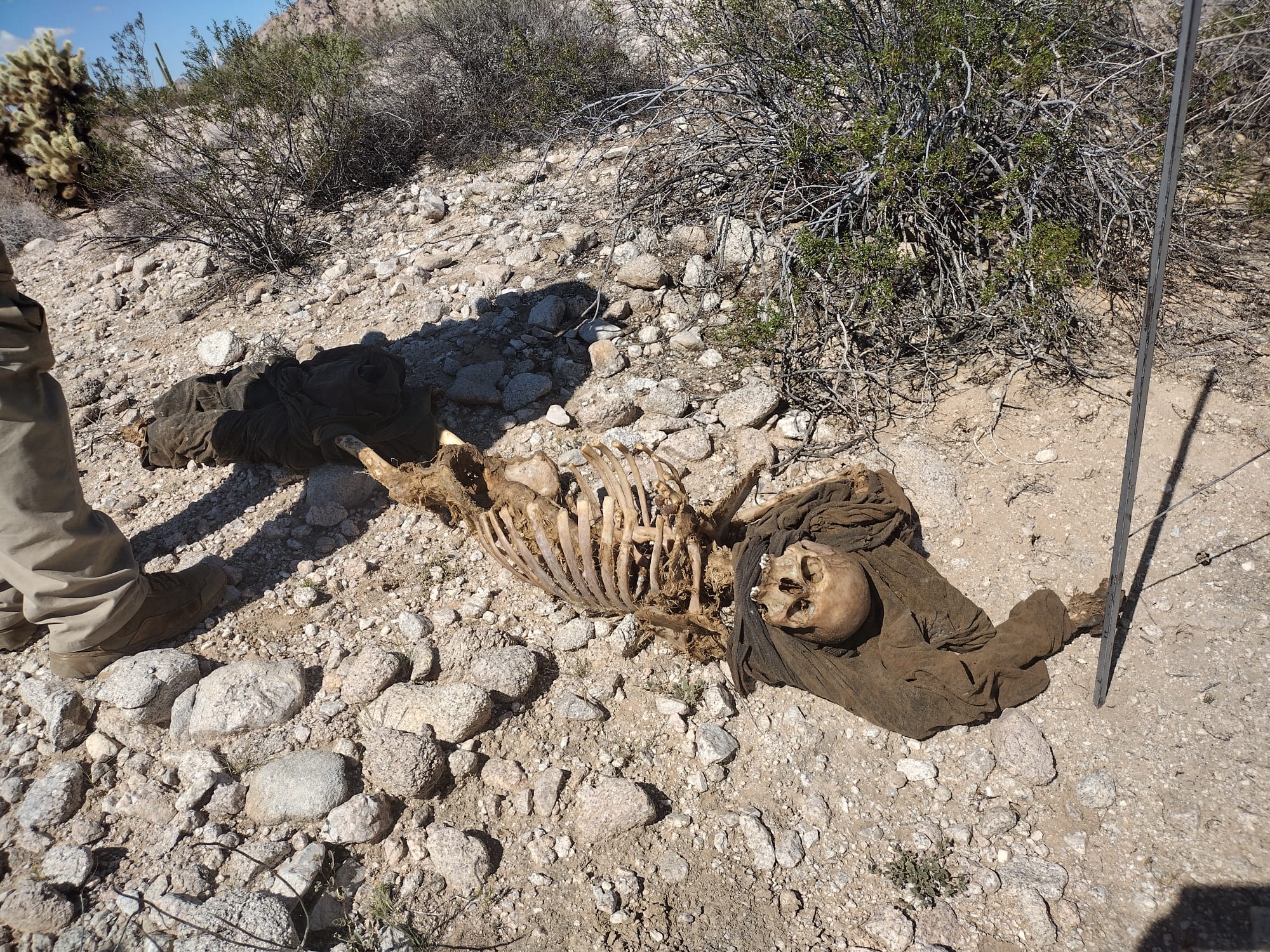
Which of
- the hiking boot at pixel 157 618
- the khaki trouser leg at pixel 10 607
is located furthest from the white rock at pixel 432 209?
the khaki trouser leg at pixel 10 607

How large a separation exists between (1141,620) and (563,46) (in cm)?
568

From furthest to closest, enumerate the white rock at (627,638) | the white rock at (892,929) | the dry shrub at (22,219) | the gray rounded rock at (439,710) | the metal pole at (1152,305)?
1. the dry shrub at (22,219)
2. the white rock at (627,638)
3. the gray rounded rock at (439,710)
4. the white rock at (892,929)
5. the metal pole at (1152,305)

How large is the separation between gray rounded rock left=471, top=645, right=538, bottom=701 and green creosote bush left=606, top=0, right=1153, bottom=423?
1.73 m

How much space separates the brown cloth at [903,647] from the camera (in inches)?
93.8

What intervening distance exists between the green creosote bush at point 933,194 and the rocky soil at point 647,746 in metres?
0.31

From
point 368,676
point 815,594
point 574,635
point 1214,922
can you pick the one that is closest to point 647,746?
point 574,635

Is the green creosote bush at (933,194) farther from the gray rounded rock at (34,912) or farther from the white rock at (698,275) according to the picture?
the gray rounded rock at (34,912)

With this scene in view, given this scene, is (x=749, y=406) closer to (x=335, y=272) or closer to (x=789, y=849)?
(x=789, y=849)

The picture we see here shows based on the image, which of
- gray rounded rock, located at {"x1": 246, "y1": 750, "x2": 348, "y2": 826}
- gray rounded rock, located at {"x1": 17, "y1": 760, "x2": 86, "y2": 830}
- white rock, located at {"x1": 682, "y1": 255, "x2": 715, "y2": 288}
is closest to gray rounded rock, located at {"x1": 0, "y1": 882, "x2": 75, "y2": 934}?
gray rounded rock, located at {"x1": 17, "y1": 760, "x2": 86, "y2": 830}

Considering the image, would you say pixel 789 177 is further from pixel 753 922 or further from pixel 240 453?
pixel 753 922

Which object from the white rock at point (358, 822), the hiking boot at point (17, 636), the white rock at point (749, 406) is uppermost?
the hiking boot at point (17, 636)

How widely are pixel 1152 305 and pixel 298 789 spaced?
8.85 ft

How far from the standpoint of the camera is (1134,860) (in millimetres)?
2059

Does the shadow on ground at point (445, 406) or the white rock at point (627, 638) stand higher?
the shadow on ground at point (445, 406)
